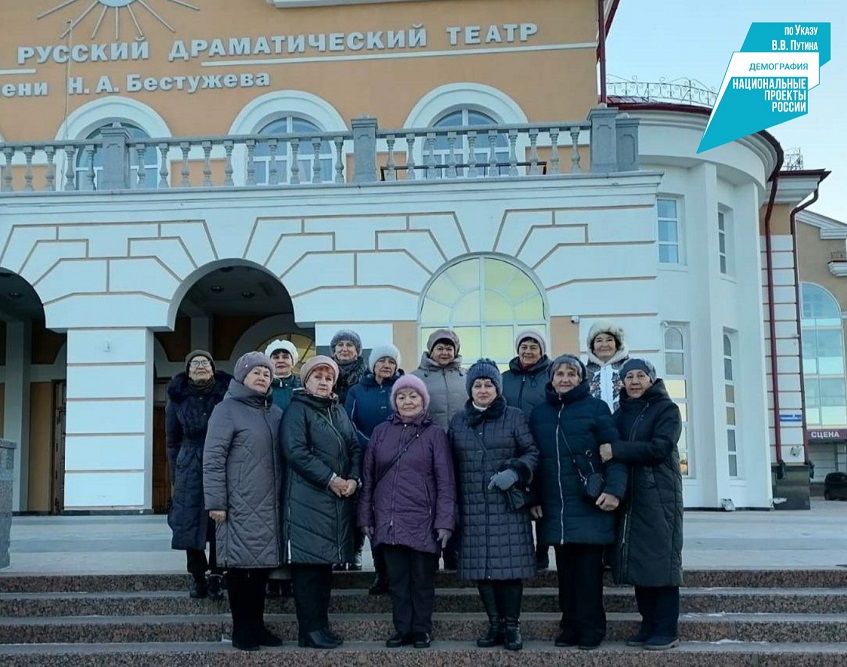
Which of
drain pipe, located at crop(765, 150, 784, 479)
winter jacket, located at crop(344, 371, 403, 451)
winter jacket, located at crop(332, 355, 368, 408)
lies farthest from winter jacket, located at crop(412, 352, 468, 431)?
drain pipe, located at crop(765, 150, 784, 479)

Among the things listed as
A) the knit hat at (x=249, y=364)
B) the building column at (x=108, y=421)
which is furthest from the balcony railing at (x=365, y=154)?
the knit hat at (x=249, y=364)

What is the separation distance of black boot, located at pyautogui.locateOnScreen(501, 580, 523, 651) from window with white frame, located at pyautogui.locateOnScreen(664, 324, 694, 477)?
11.9 metres

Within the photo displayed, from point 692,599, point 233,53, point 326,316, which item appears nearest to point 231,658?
point 692,599

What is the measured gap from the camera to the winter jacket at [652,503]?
598 centimetres

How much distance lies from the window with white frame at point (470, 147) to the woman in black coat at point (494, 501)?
810cm

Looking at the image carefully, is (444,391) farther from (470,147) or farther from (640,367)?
(470,147)

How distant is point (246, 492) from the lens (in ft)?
20.2

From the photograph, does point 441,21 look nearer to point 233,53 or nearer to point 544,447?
point 233,53

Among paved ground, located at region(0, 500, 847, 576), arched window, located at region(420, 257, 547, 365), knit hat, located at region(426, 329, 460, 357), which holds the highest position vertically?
arched window, located at region(420, 257, 547, 365)

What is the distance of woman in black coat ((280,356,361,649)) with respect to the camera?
611 cm

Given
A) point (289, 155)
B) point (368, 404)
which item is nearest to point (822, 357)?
point (289, 155)

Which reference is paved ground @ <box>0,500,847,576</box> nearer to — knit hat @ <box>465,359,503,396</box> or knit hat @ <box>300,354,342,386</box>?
knit hat @ <box>300,354,342,386</box>

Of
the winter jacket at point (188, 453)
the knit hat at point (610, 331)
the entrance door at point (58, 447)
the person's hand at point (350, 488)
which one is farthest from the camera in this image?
the entrance door at point (58, 447)

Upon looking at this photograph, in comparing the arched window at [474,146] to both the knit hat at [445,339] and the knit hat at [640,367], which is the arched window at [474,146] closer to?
the knit hat at [445,339]
